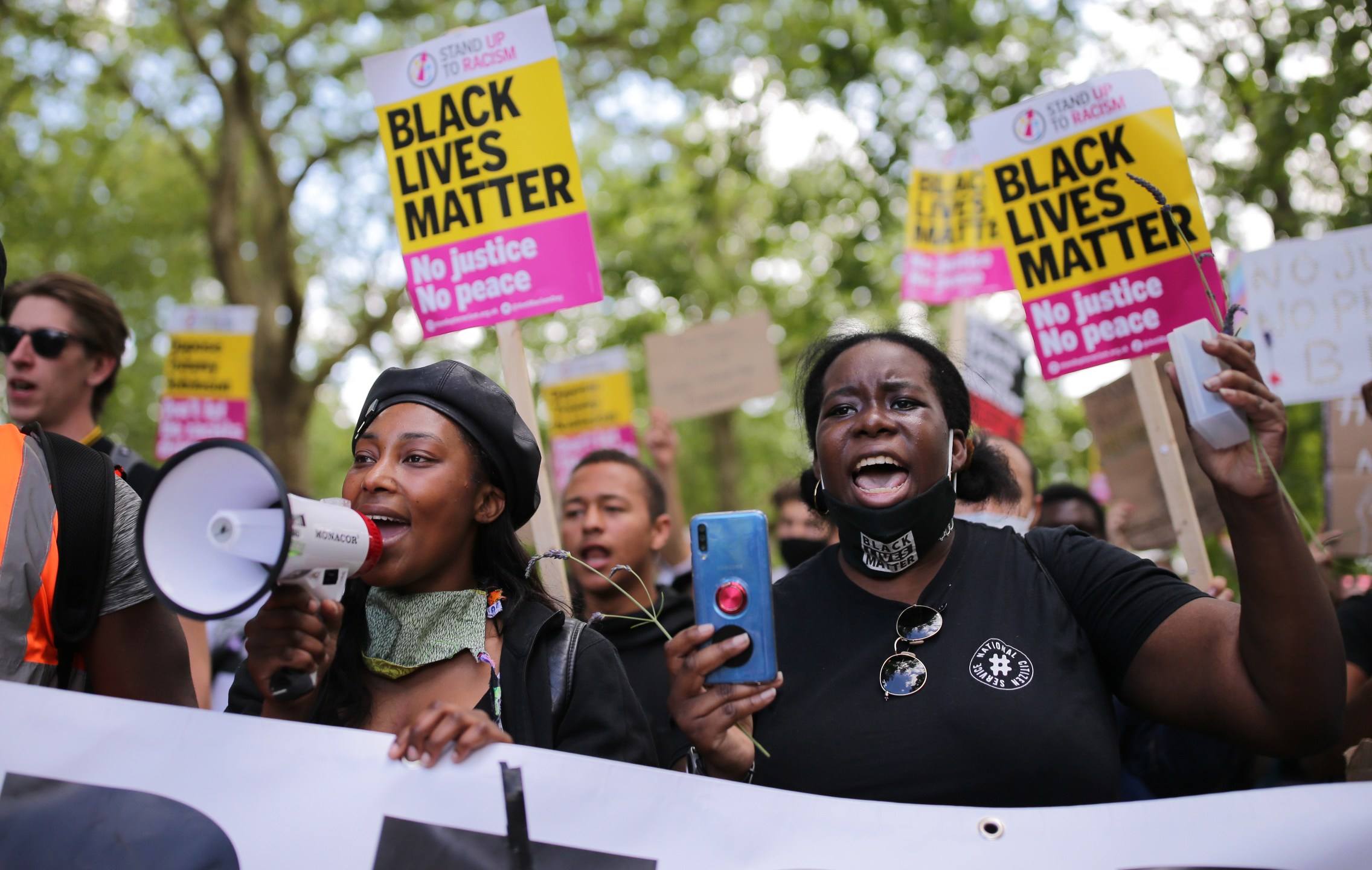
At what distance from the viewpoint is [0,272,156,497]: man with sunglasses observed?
3.27 m

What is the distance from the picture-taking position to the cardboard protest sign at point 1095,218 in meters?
3.73

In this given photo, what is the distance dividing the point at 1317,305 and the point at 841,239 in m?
6.50

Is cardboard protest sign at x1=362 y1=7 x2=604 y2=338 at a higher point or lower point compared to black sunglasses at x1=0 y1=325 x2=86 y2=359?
higher

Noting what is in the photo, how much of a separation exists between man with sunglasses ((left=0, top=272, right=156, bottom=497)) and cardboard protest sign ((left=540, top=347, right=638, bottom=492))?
3.98m

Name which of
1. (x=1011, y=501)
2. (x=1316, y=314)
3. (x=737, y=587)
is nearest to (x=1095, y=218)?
(x=1316, y=314)

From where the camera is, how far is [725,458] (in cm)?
1669

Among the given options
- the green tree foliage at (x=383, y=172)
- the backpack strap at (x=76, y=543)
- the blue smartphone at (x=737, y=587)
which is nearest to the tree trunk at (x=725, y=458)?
the green tree foliage at (x=383, y=172)

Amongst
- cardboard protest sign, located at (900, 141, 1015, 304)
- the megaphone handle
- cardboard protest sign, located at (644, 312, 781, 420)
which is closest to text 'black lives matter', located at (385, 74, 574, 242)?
the megaphone handle

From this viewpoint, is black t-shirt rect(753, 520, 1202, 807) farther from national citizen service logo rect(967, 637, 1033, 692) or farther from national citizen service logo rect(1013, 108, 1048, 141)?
national citizen service logo rect(1013, 108, 1048, 141)

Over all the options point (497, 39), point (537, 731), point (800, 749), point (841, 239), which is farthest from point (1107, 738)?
point (841, 239)

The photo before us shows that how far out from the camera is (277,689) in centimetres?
178

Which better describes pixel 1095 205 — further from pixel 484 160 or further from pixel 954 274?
pixel 954 274

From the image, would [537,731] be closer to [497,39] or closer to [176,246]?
[497,39]

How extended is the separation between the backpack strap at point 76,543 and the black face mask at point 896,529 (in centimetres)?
145
